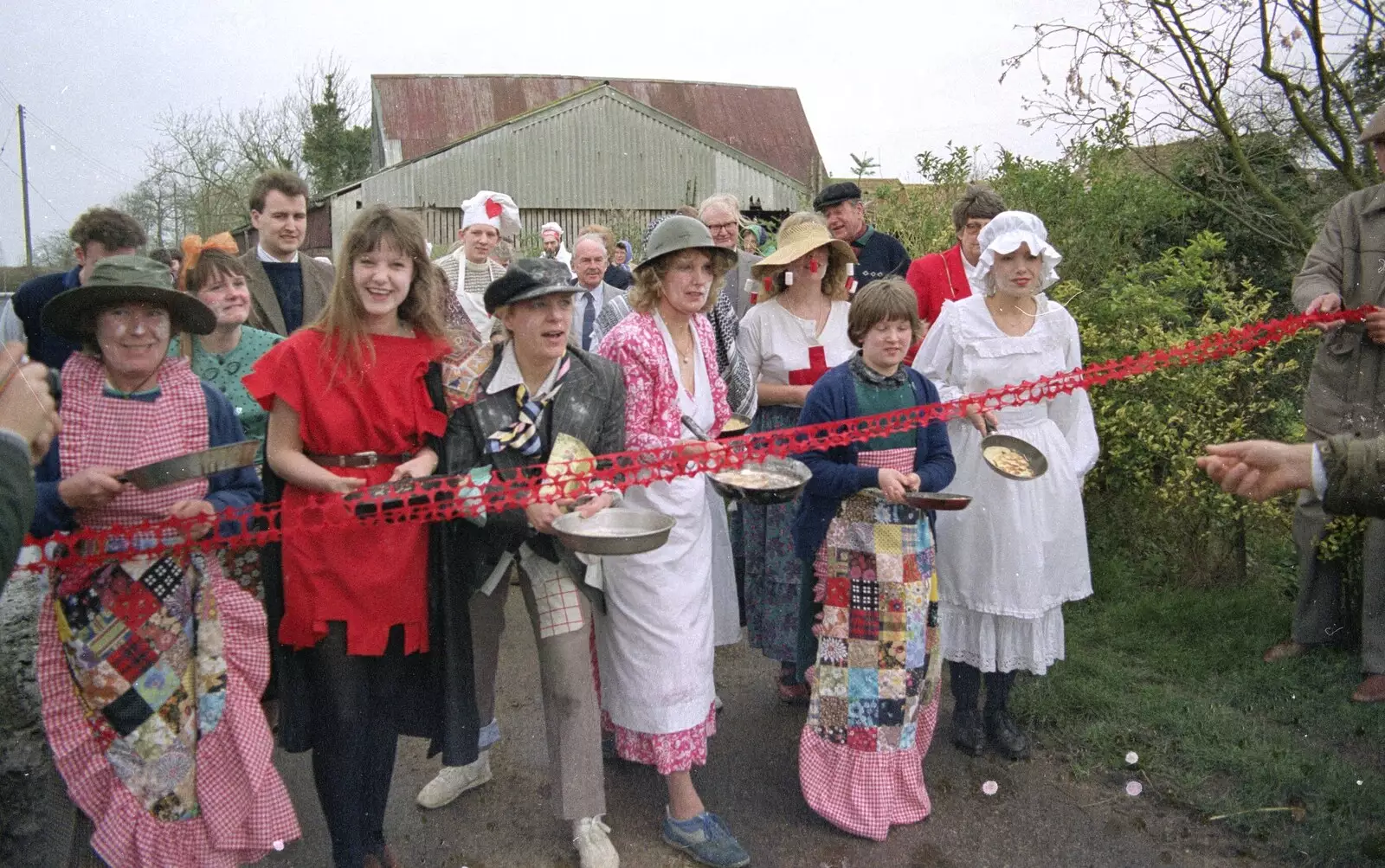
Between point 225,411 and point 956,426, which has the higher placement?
point 225,411

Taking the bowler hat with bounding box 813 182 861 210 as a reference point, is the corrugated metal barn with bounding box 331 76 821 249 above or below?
above

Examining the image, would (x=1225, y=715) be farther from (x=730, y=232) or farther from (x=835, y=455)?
(x=730, y=232)

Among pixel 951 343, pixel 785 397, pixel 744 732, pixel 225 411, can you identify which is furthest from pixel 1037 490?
pixel 225 411

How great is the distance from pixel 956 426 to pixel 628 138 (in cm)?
2644

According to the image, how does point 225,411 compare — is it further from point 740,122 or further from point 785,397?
point 740,122

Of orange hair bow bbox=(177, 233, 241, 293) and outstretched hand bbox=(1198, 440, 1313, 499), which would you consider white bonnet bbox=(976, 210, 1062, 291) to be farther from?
orange hair bow bbox=(177, 233, 241, 293)

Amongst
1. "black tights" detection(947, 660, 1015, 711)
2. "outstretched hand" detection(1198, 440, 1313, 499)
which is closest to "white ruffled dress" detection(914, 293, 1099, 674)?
"black tights" detection(947, 660, 1015, 711)

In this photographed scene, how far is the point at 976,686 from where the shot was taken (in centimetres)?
422

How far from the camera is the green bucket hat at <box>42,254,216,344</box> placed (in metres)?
2.76

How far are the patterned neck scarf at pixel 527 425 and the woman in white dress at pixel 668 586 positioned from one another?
437 mm

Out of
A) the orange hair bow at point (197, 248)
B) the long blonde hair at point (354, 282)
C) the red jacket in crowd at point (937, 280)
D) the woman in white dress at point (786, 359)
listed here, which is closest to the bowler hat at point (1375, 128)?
the red jacket in crowd at point (937, 280)

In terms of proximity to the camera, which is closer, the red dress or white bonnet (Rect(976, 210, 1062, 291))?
the red dress

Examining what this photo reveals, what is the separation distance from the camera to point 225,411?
124 inches

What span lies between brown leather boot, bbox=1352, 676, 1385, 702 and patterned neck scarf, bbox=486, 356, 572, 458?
3.83 meters
